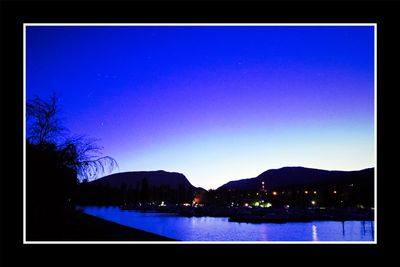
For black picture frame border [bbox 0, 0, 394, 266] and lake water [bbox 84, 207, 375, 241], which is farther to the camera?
lake water [bbox 84, 207, 375, 241]

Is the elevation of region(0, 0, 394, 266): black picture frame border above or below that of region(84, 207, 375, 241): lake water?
above
